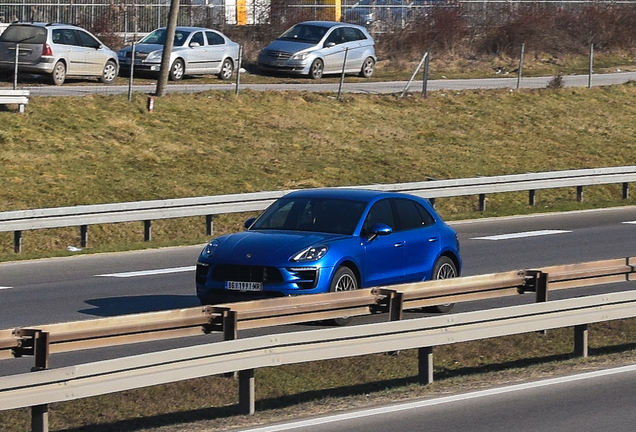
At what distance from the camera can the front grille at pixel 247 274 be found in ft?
41.3

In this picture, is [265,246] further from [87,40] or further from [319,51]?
[319,51]

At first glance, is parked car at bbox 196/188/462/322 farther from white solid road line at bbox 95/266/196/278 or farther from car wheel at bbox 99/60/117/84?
car wheel at bbox 99/60/117/84

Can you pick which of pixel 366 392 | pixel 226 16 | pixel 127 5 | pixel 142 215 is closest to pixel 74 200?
pixel 142 215

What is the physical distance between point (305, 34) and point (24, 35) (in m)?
10.0

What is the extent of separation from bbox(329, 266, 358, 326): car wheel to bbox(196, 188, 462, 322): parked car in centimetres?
1

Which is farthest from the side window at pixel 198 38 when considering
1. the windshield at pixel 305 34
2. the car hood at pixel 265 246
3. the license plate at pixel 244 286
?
the license plate at pixel 244 286

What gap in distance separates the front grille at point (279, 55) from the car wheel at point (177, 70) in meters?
3.60

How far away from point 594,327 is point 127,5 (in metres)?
32.1

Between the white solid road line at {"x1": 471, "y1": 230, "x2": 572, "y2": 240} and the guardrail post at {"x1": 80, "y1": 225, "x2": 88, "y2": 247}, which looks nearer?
the guardrail post at {"x1": 80, "y1": 225, "x2": 88, "y2": 247}

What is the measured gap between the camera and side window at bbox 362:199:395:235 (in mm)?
13516

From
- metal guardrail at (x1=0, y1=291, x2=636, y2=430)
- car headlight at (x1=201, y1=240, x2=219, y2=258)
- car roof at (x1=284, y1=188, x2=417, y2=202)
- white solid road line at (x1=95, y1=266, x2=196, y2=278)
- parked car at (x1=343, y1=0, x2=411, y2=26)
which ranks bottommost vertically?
white solid road line at (x1=95, y1=266, x2=196, y2=278)

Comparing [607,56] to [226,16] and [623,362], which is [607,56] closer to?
[226,16]

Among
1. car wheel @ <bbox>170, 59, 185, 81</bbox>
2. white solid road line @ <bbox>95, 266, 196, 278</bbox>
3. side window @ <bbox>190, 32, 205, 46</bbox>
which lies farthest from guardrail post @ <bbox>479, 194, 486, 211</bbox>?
side window @ <bbox>190, 32, 205, 46</bbox>

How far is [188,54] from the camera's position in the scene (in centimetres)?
3412
